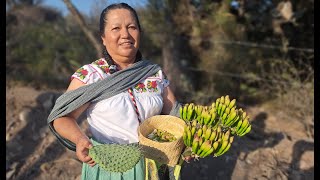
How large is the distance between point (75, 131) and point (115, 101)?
0.23m

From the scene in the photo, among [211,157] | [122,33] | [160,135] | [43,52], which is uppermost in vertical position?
[122,33]

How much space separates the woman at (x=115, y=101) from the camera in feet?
5.24

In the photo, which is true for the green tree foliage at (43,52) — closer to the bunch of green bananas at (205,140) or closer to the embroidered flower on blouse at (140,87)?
the embroidered flower on blouse at (140,87)

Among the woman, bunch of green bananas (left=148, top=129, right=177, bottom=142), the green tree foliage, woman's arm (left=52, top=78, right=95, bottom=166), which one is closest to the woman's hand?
woman's arm (left=52, top=78, right=95, bottom=166)

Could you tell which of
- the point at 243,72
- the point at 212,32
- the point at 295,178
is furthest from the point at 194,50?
the point at 295,178

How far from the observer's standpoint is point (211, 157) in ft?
11.6

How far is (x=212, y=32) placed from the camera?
592 centimetres

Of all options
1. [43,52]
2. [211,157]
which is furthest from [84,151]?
[43,52]

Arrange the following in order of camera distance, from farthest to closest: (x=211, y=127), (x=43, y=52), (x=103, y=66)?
(x=43, y=52) → (x=103, y=66) → (x=211, y=127)

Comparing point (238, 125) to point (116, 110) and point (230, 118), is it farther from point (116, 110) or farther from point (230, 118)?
point (116, 110)

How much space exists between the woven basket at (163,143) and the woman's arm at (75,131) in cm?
23

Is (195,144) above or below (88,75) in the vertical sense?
below

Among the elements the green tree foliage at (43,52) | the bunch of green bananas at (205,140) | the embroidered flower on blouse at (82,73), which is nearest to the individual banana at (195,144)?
the bunch of green bananas at (205,140)

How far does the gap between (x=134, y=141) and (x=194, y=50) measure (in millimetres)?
4713
